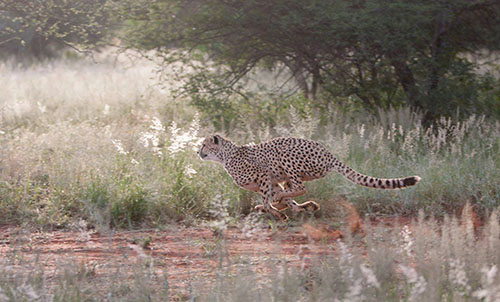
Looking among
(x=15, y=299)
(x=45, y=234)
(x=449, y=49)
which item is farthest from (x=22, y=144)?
(x=449, y=49)

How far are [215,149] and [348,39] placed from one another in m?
4.15

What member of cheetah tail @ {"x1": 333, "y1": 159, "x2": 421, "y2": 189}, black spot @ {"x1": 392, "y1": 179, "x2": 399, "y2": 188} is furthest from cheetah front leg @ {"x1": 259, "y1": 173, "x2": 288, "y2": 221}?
black spot @ {"x1": 392, "y1": 179, "x2": 399, "y2": 188}

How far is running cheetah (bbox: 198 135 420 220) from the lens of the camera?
567 cm

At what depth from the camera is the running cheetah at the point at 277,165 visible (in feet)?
18.6

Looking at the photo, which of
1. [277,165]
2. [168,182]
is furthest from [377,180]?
[168,182]

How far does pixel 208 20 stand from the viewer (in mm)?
9602

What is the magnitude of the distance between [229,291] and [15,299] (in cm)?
110

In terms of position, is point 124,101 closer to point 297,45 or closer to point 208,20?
point 208,20

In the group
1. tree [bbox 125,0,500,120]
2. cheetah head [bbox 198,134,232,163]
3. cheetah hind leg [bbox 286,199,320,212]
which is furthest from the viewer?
tree [bbox 125,0,500,120]

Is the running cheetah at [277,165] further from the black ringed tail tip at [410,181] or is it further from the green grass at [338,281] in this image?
the green grass at [338,281]

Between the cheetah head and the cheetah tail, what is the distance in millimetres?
1051

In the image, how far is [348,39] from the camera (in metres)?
9.37

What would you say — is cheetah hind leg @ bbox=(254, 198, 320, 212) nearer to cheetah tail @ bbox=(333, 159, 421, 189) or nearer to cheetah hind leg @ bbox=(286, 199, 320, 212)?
cheetah hind leg @ bbox=(286, 199, 320, 212)

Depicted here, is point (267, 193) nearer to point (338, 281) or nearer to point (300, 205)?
point (300, 205)
